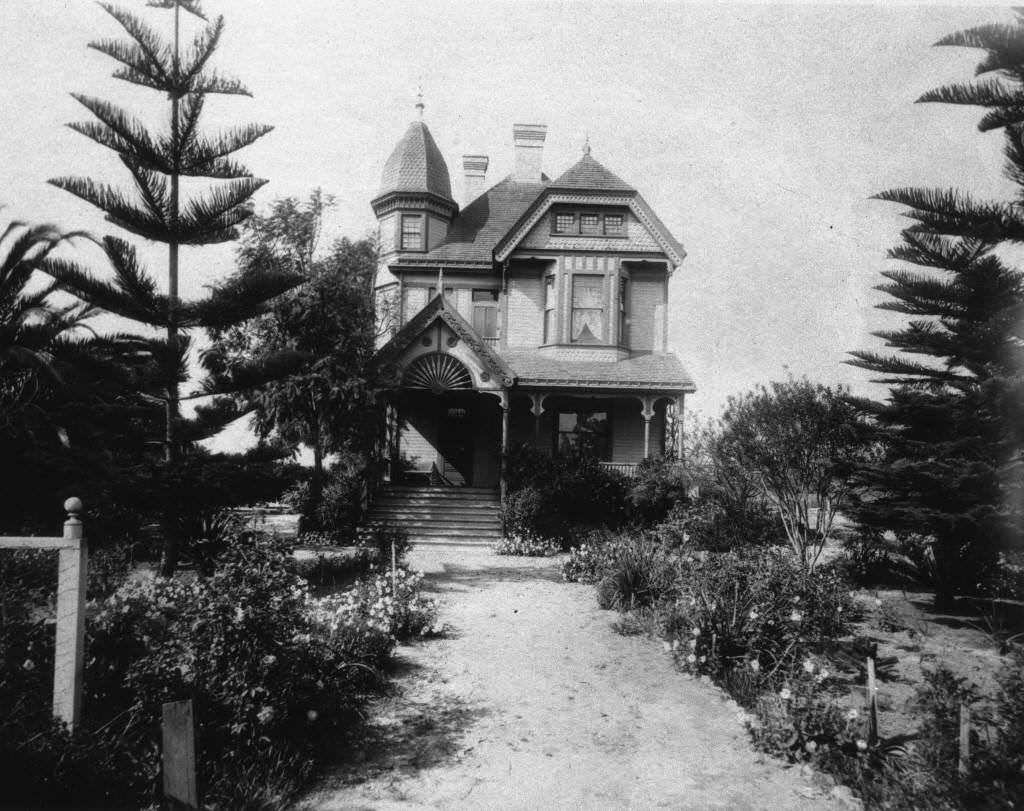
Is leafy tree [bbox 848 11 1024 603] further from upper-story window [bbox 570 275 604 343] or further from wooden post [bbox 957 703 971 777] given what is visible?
upper-story window [bbox 570 275 604 343]

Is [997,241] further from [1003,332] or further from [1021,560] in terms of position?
[1021,560]

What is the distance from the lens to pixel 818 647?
281 inches

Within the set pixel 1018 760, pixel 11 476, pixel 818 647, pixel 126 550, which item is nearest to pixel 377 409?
pixel 126 550

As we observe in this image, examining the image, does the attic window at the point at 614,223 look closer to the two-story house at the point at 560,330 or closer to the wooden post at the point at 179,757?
the two-story house at the point at 560,330

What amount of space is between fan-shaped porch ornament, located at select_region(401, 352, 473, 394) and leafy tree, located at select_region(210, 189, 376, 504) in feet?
4.35

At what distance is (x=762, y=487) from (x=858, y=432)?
209 cm

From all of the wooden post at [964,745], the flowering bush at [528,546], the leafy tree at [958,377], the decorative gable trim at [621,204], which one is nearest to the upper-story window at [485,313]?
the decorative gable trim at [621,204]

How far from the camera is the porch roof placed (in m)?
18.7

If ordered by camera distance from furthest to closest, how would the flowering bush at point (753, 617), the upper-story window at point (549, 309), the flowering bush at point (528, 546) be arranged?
the upper-story window at point (549, 309) → the flowering bush at point (528, 546) → the flowering bush at point (753, 617)

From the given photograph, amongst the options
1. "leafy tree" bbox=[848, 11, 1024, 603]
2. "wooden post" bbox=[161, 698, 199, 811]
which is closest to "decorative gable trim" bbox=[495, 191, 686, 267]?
"leafy tree" bbox=[848, 11, 1024, 603]

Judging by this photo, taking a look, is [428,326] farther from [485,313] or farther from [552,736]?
[552,736]

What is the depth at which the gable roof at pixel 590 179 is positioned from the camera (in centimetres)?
1992

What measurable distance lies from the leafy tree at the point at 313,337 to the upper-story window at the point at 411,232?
4.58 m

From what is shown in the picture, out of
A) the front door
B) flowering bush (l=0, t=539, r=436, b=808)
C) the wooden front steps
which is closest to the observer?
flowering bush (l=0, t=539, r=436, b=808)
